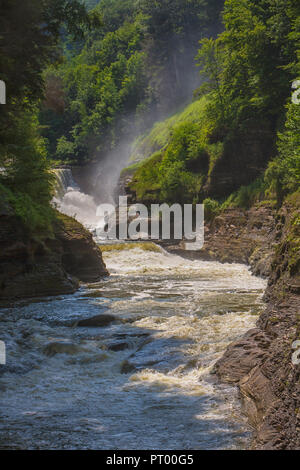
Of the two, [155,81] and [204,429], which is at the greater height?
[155,81]

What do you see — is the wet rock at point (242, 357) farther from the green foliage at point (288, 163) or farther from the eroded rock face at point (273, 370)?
the green foliage at point (288, 163)

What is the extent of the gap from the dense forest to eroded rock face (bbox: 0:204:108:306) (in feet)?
1.99

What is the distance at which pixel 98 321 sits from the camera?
448 inches

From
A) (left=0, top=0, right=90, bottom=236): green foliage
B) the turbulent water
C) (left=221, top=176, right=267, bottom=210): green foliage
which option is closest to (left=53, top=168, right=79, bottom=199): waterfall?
(left=221, top=176, right=267, bottom=210): green foliage

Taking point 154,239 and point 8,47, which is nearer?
point 8,47

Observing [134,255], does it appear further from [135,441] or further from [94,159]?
[94,159]

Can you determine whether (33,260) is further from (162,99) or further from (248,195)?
(162,99)

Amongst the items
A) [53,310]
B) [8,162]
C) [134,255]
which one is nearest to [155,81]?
[134,255]

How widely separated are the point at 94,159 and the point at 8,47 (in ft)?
173

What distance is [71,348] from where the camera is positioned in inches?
365

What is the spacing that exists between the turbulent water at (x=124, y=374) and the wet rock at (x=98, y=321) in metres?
0.17

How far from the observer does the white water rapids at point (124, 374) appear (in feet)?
18.7

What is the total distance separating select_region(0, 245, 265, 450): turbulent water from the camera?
5.71 meters
